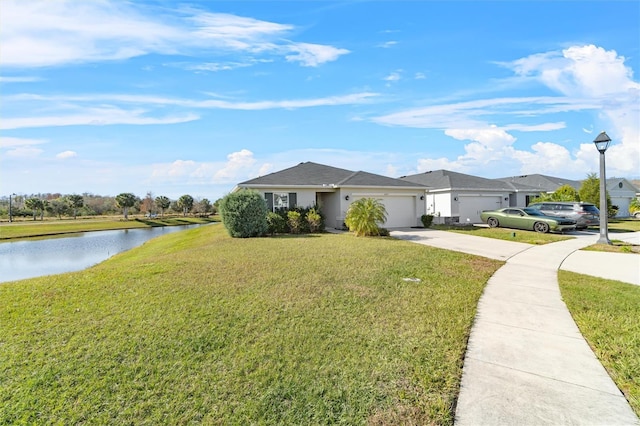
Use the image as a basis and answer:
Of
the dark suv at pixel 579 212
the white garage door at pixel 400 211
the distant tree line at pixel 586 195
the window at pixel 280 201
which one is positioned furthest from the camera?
the distant tree line at pixel 586 195

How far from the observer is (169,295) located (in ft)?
19.9

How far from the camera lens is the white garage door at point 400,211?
20.7 m

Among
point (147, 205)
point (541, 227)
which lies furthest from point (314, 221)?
point (147, 205)

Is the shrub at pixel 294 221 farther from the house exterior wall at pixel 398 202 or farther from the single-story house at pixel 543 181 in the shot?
the single-story house at pixel 543 181

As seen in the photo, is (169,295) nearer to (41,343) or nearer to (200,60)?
(41,343)

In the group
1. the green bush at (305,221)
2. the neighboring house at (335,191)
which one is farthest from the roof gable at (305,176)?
the green bush at (305,221)

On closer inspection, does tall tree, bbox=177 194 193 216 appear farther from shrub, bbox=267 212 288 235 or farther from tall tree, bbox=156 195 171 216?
shrub, bbox=267 212 288 235

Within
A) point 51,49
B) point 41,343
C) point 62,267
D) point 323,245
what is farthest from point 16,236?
point 41,343

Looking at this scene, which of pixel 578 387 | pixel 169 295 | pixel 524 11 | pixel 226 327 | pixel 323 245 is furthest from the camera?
pixel 323 245

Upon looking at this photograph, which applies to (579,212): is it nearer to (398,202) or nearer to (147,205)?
(398,202)

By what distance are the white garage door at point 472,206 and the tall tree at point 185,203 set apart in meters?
54.9

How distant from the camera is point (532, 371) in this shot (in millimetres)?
3523

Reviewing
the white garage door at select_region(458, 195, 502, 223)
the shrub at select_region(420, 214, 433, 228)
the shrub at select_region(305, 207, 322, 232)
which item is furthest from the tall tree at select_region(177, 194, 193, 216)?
the white garage door at select_region(458, 195, 502, 223)

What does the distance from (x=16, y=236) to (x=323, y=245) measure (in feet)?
123
